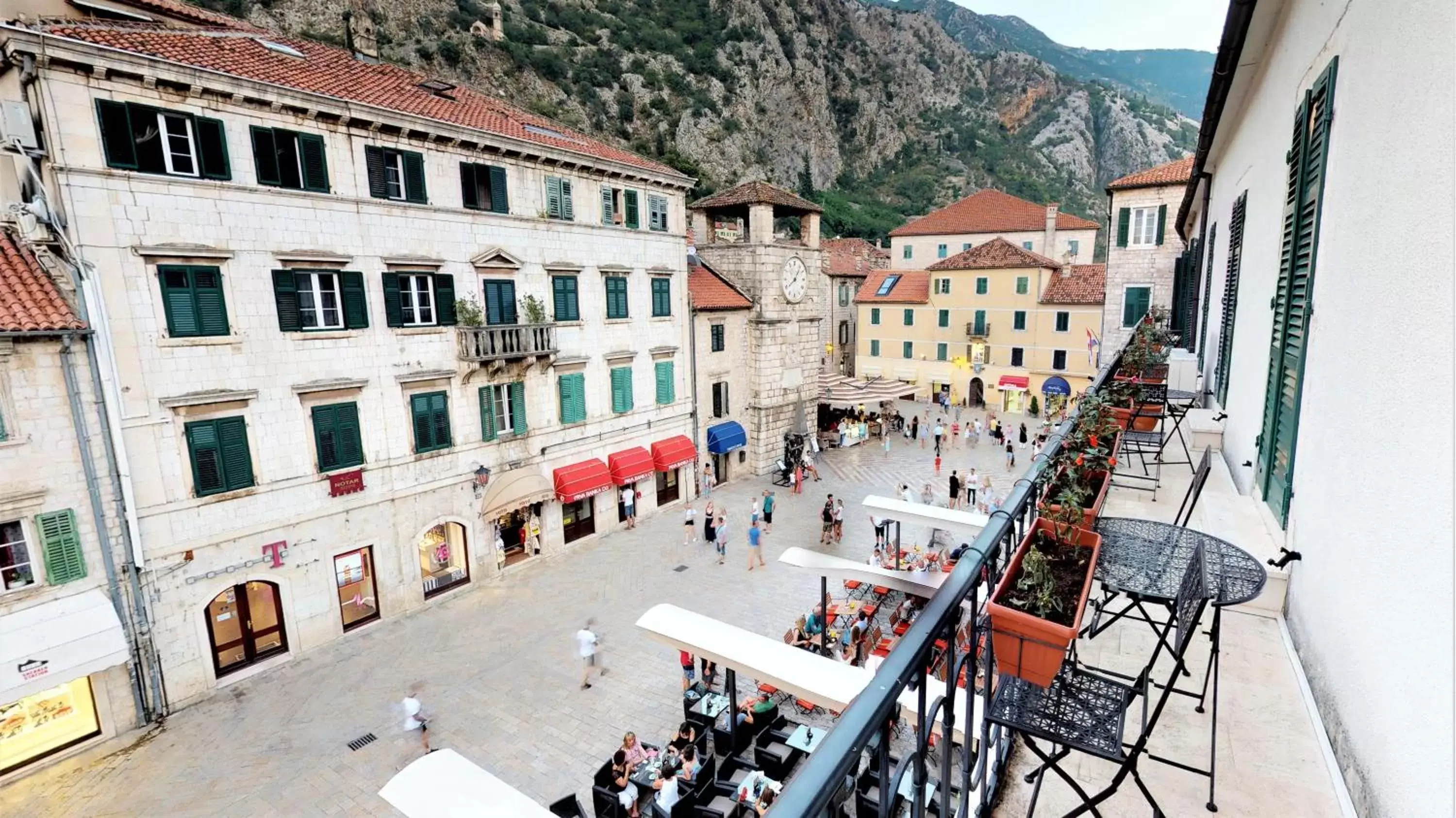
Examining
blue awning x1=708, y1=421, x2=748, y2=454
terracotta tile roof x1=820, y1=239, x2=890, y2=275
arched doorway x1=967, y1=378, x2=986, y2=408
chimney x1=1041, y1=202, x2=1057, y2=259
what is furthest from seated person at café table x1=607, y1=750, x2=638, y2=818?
chimney x1=1041, y1=202, x2=1057, y2=259

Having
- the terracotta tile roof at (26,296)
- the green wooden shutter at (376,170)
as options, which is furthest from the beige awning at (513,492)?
the terracotta tile roof at (26,296)

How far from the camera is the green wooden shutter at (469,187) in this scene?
1764 centimetres

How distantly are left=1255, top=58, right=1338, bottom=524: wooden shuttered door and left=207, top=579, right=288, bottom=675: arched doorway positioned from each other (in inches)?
698

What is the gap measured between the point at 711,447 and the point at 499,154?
13530 mm

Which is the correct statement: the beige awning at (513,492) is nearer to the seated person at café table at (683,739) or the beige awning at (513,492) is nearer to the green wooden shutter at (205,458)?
the green wooden shutter at (205,458)

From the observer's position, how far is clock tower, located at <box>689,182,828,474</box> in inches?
1091

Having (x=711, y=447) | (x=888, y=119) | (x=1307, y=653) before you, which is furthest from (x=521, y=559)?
(x=888, y=119)

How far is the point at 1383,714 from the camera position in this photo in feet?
8.03

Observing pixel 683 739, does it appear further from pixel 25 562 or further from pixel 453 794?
pixel 25 562

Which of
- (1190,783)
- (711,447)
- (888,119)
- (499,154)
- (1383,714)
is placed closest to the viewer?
(1383,714)

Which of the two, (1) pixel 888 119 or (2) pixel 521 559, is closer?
(2) pixel 521 559

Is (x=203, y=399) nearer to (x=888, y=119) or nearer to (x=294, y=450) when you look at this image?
(x=294, y=450)

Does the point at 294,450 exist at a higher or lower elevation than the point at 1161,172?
lower

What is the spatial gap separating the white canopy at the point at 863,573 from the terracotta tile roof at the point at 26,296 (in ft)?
45.9
